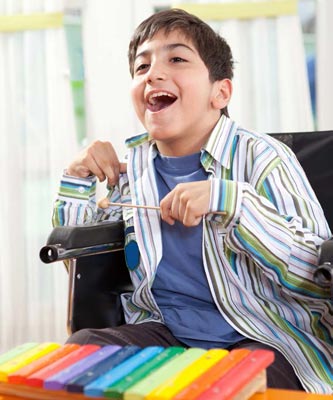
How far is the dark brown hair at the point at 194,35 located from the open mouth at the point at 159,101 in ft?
0.37

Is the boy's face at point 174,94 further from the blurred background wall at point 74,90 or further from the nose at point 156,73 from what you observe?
the blurred background wall at point 74,90

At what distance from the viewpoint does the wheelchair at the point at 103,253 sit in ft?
A: 5.36

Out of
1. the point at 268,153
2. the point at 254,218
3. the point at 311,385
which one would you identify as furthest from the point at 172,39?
the point at 311,385

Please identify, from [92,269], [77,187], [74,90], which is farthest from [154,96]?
[74,90]

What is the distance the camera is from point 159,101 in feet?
5.82

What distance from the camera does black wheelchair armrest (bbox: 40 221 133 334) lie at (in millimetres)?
1624

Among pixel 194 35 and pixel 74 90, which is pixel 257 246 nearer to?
pixel 194 35

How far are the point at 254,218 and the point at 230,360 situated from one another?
0.41 m

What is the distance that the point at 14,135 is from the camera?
3117mm

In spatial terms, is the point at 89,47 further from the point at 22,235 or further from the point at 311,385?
the point at 311,385

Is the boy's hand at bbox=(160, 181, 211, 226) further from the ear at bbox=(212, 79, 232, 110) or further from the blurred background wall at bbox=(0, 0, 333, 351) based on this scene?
the blurred background wall at bbox=(0, 0, 333, 351)

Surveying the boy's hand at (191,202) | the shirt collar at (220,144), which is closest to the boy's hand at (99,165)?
the shirt collar at (220,144)

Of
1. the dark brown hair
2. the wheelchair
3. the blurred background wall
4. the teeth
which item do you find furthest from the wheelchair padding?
the blurred background wall

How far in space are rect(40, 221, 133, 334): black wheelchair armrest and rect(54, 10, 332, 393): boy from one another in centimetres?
4
